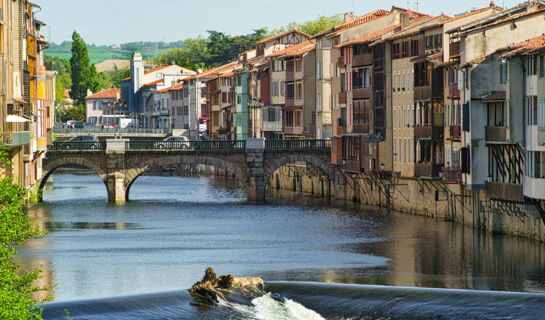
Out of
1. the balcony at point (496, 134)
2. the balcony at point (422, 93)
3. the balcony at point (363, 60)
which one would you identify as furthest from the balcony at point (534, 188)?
the balcony at point (363, 60)

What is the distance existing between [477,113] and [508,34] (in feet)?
18.7

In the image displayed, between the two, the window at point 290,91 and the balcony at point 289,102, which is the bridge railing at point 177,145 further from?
the window at point 290,91

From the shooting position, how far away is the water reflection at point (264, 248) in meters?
58.3

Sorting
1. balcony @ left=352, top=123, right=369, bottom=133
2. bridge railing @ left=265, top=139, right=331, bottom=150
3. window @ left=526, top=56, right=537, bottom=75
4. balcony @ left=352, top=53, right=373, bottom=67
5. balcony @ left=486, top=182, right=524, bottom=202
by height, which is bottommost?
balcony @ left=486, top=182, right=524, bottom=202

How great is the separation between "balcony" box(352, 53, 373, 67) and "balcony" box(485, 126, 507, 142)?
1133 inches

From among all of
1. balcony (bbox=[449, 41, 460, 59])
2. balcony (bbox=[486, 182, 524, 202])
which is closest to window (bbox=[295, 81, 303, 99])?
balcony (bbox=[449, 41, 460, 59])

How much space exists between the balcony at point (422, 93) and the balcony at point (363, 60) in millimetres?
11609

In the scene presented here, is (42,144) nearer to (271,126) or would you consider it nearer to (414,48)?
(414,48)

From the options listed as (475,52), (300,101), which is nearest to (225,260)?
(475,52)

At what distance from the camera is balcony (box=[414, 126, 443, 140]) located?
85.1 meters

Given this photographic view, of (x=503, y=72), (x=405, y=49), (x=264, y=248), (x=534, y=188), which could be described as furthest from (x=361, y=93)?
(x=534, y=188)

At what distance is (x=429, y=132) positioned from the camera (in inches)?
3388

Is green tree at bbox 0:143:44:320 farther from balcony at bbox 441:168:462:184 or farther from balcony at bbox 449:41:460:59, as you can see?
balcony at bbox 449:41:460:59

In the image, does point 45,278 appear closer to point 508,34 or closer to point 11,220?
point 11,220
